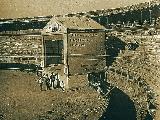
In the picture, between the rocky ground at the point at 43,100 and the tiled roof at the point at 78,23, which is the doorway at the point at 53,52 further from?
the rocky ground at the point at 43,100

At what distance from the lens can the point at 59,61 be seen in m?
15.9

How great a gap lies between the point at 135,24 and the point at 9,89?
568 cm

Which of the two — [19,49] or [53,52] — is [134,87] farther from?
[19,49]

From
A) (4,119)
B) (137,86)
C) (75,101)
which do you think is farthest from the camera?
(137,86)

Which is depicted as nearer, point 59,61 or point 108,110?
point 108,110

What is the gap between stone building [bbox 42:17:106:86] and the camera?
15.4 meters

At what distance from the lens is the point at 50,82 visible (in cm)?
1606

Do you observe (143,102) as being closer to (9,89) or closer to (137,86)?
(137,86)

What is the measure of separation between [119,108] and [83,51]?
2.60 meters

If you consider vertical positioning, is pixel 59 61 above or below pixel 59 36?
below

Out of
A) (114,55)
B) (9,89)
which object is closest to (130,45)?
(114,55)

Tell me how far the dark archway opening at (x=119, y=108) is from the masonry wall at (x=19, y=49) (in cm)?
346

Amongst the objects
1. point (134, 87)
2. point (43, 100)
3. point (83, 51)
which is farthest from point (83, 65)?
point (134, 87)

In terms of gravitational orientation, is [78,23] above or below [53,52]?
above
